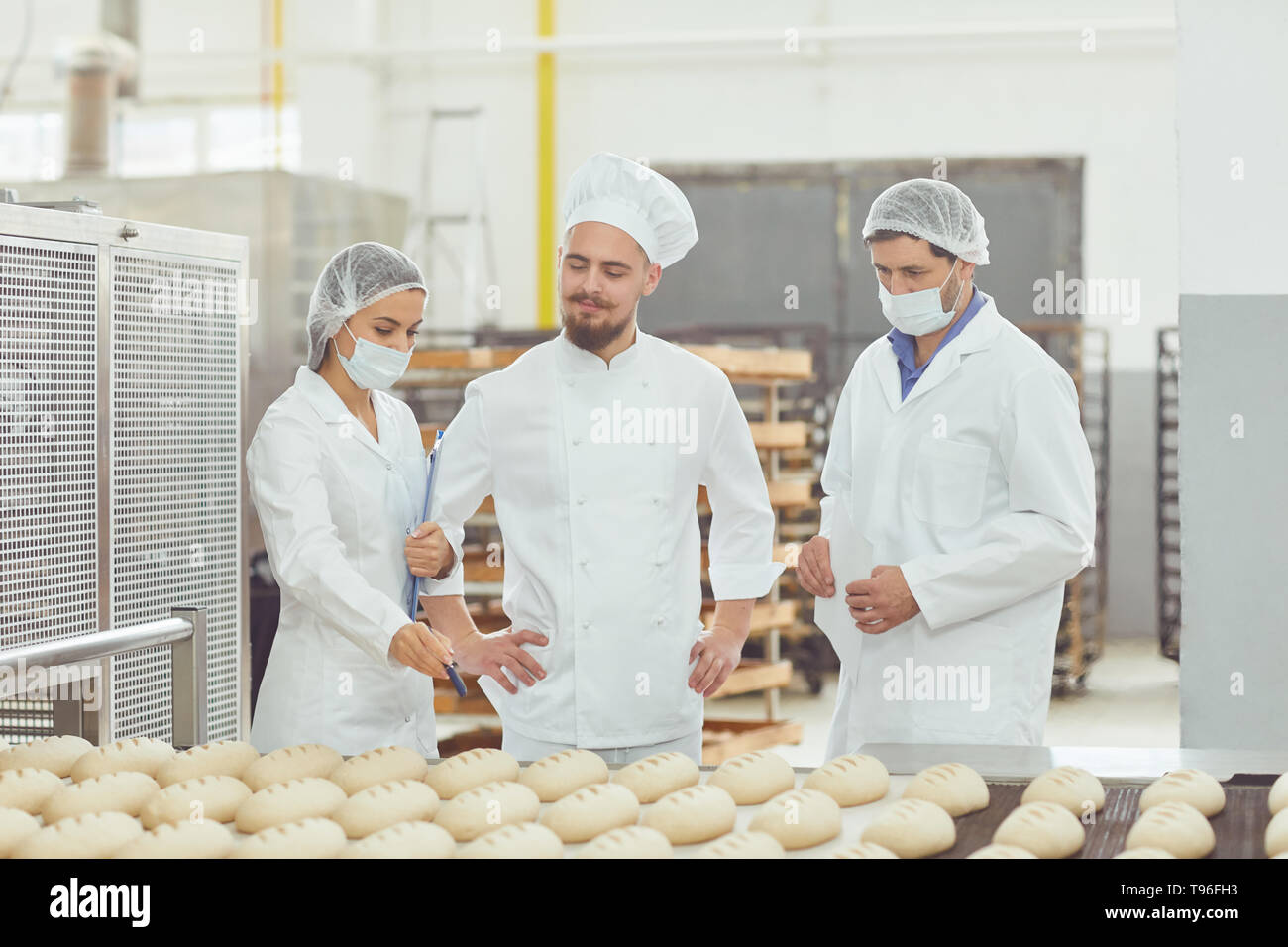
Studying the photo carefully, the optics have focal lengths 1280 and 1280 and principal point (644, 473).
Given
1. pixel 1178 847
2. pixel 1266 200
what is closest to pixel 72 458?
pixel 1178 847

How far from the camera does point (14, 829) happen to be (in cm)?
122

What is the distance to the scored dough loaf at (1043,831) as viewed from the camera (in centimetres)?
Result: 118

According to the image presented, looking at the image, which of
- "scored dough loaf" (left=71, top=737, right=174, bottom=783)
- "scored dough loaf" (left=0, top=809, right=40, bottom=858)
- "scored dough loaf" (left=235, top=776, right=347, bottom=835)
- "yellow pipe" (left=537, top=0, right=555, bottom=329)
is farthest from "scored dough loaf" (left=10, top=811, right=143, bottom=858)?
"yellow pipe" (left=537, top=0, right=555, bottom=329)

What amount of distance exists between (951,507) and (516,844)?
1016 millimetres

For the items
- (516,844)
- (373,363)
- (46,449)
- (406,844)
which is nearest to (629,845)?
(516,844)

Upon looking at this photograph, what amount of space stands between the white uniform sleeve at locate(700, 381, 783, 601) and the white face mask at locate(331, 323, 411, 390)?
0.51 meters

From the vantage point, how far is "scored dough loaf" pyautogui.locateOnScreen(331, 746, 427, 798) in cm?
145

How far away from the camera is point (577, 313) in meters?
1.90

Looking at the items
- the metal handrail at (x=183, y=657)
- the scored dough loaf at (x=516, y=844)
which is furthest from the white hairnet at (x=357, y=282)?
the scored dough loaf at (x=516, y=844)

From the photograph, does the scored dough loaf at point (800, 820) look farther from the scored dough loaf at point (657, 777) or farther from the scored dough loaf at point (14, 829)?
the scored dough loaf at point (14, 829)

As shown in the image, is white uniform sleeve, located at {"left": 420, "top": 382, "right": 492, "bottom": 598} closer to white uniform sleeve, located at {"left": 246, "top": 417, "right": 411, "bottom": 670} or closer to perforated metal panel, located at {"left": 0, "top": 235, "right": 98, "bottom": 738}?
white uniform sleeve, located at {"left": 246, "top": 417, "right": 411, "bottom": 670}
